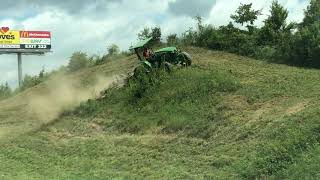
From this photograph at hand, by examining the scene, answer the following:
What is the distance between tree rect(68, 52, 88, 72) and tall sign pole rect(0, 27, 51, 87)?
20.2 metres

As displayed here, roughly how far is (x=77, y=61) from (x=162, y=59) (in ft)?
61.5

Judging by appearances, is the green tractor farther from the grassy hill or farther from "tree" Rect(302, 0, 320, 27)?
"tree" Rect(302, 0, 320, 27)

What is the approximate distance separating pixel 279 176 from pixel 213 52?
2216cm

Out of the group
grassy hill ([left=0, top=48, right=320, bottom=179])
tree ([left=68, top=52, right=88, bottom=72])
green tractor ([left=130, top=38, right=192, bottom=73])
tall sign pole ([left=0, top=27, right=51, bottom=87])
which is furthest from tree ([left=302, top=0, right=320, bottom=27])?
tall sign pole ([left=0, top=27, right=51, bottom=87])

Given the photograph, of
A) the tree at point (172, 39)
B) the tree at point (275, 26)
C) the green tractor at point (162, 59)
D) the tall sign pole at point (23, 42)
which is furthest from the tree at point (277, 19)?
the tall sign pole at point (23, 42)

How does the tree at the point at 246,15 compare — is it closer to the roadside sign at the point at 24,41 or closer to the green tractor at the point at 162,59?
the green tractor at the point at 162,59

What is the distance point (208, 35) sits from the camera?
1499 inches

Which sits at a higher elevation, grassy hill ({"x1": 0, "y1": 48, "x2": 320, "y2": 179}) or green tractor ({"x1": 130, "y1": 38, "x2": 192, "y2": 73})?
green tractor ({"x1": 130, "y1": 38, "x2": 192, "y2": 73})

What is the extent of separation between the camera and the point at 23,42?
223 ft

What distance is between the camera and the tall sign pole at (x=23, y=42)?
67062mm

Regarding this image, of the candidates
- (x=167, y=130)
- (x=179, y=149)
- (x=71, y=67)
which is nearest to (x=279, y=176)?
(x=179, y=149)

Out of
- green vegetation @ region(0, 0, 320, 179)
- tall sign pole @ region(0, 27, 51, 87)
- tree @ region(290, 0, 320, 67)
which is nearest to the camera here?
green vegetation @ region(0, 0, 320, 179)

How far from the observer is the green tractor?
2778cm

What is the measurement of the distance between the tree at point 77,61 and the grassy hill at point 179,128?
12160 mm
